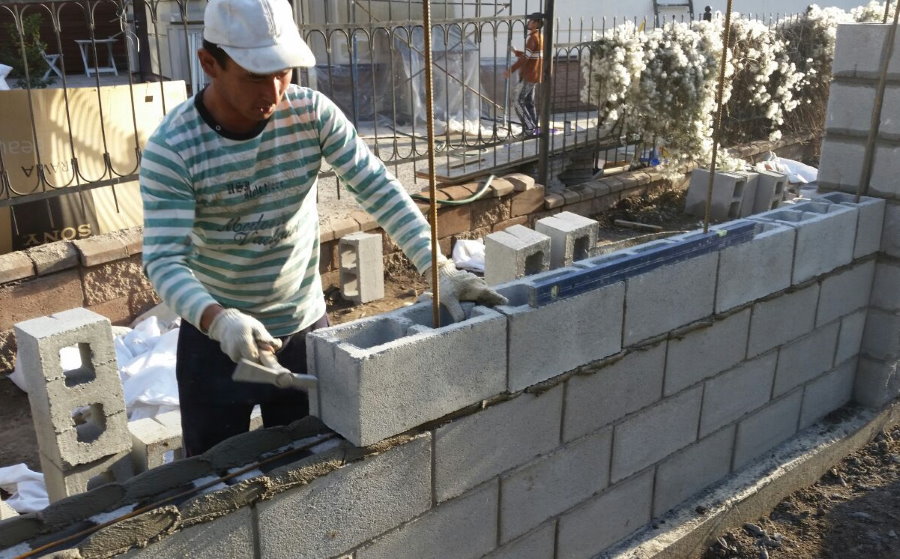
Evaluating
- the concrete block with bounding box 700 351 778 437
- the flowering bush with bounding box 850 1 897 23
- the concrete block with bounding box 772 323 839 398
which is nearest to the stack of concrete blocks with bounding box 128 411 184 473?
the concrete block with bounding box 700 351 778 437

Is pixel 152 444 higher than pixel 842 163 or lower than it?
lower

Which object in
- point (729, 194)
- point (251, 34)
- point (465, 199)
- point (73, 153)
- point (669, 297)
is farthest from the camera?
point (729, 194)

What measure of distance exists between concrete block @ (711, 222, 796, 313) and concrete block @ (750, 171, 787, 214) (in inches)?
192

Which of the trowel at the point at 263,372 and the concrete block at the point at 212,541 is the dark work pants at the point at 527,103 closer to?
the trowel at the point at 263,372

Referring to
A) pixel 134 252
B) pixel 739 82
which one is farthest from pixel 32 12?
pixel 739 82

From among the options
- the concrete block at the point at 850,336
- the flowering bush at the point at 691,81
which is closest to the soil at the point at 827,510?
the concrete block at the point at 850,336

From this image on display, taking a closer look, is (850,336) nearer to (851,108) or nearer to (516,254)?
(851,108)

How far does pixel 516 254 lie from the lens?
13.3ft

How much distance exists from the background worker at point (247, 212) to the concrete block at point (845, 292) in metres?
1.96

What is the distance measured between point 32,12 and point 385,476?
11750mm

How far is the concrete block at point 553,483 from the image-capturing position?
2590 millimetres

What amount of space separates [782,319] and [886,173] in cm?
99

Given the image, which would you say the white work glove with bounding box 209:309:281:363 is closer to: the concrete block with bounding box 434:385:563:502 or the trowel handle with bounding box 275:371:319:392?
the trowel handle with bounding box 275:371:319:392

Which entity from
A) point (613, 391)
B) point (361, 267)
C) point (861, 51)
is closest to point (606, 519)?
point (613, 391)
